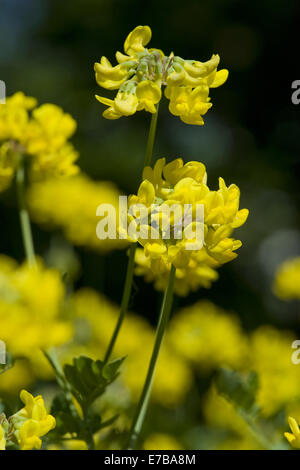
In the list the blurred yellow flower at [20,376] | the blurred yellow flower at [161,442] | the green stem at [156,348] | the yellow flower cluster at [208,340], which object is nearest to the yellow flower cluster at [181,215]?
the green stem at [156,348]

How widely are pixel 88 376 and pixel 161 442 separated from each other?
747 millimetres

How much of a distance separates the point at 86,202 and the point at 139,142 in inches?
62.7

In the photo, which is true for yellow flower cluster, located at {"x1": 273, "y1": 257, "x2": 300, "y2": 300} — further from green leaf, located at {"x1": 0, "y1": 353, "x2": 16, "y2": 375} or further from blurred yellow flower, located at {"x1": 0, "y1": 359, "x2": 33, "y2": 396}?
green leaf, located at {"x1": 0, "y1": 353, "x2": 16, "y2": 375}

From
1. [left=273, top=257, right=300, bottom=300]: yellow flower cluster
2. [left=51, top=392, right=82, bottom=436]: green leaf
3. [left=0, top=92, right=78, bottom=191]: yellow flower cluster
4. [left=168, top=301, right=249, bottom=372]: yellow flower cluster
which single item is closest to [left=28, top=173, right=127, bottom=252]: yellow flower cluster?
[left=168, top=301, right=249, bottom=372]: yellow flower cluster

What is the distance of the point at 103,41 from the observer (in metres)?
3.87

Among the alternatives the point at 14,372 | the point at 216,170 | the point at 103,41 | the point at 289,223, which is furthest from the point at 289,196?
the point at 14,372

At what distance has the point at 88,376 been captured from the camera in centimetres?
93

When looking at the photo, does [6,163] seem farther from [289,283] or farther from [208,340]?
[208,340]

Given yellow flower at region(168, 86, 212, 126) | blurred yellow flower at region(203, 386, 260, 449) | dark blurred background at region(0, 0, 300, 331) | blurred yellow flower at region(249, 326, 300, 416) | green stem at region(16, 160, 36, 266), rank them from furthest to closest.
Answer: dark blurred background at region(0, 0, 300, 331)
blurred yellow flower at region(203, 386, 260, 449)
blurred yellow flower at region(249, 326, 300, 416)
green stem at region(16, 160, 36, 266)
yellow flower at region(168, 86, 212, 126)

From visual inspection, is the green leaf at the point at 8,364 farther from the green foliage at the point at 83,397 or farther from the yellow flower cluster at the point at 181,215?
the yellow flower cluster at the point at 181,215

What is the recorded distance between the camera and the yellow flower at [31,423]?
0.82 m

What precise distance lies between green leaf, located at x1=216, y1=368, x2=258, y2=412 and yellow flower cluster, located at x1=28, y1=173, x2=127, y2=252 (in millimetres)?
908

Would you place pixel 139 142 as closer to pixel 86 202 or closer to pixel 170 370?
pixel 86 202

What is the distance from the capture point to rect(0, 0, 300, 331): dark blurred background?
148 inches
